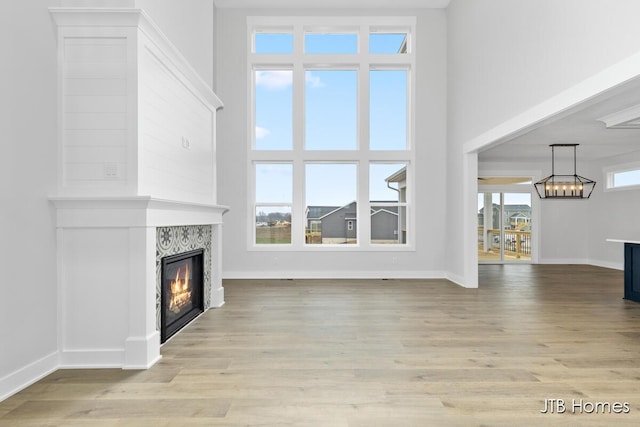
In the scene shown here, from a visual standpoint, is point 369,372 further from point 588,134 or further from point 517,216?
point 517,216

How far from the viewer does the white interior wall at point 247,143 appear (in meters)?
6.47

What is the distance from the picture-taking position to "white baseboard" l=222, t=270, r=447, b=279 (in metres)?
6.46

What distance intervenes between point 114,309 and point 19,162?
122 centimetres

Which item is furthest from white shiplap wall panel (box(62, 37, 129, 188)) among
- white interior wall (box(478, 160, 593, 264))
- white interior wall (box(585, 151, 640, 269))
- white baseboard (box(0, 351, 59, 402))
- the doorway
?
white interior wall (box(585, 151, 640, 269))

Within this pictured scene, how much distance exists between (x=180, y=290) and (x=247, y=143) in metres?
3.60

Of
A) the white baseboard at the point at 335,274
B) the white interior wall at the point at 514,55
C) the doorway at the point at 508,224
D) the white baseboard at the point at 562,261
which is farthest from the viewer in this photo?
the doorway at the point at 508,224

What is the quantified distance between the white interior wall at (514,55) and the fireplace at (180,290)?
13.2 feet

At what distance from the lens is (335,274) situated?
6.51m

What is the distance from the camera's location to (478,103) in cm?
517

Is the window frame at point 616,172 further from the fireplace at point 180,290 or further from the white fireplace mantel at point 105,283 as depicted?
the white fireplace mantel at point 105,283

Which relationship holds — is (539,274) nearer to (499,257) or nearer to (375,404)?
(499,257)

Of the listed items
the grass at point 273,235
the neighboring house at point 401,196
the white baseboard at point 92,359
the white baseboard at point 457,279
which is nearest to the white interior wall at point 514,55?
the white baseboard at point 457,279

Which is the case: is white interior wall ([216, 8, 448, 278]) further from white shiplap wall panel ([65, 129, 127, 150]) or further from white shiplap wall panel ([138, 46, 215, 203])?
white shiplap wall panel ([65, 129, 127, 150])

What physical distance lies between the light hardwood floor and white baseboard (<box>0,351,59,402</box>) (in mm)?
64
